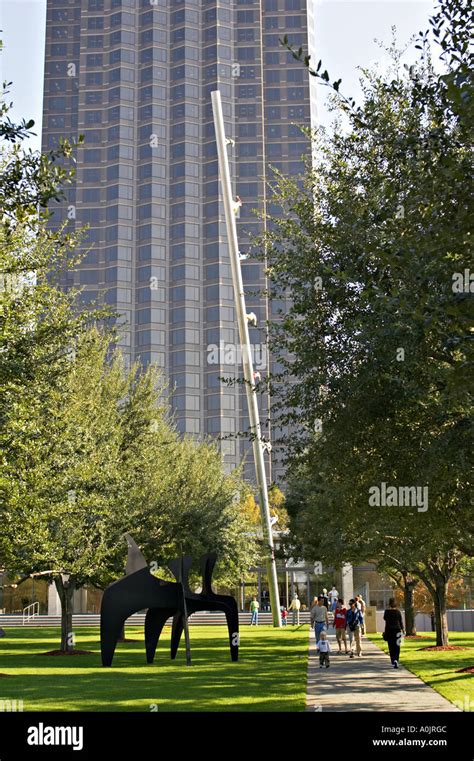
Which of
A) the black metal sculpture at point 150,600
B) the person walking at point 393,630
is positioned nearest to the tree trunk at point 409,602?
the black metal sculpture at point 150,600

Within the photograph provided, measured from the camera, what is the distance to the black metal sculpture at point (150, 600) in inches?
905

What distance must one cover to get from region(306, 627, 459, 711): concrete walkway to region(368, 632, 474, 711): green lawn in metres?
0.24

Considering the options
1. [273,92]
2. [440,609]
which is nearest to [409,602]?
[440,609]

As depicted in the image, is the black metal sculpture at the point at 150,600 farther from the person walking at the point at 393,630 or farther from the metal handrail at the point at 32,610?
the metal handrail at the point at 32,610

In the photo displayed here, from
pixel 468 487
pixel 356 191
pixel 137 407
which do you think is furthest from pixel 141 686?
pixel 137 407

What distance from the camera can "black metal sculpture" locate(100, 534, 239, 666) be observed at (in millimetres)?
22984

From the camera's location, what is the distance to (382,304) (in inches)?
523

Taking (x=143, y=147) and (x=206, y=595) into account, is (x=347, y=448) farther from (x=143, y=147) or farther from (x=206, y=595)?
(x=143, y=147)

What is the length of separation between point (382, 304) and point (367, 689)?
8.03 m

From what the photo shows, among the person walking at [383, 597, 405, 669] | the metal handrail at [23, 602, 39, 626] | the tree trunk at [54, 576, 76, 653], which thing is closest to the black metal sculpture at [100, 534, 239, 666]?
the person walking at [383, 597, 405, 669]

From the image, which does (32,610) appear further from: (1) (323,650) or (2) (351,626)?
(1) (323,650)

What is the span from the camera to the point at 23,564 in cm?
2502
